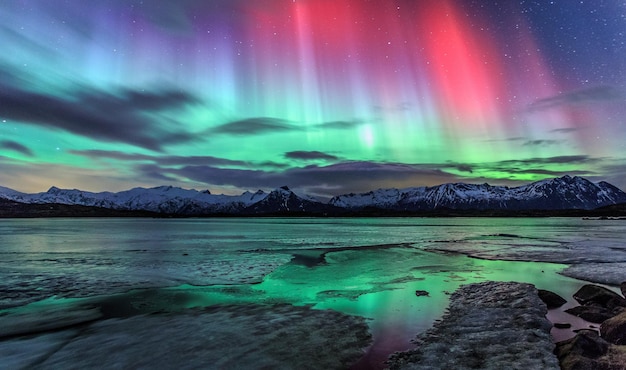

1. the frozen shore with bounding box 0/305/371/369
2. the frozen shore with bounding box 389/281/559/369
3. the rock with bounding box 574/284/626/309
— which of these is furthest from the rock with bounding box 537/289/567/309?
the frozen shore with bounding box 0/305/371/369

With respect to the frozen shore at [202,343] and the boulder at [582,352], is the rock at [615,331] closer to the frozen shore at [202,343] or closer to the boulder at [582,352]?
the boulder at [582,352]

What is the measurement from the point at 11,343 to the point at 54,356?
2203 millimetres

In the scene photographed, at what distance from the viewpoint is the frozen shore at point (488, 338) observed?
916 cm

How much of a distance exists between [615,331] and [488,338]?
329 cm

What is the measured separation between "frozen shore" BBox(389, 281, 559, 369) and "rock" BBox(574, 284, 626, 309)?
1.82m

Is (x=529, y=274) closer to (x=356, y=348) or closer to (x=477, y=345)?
(x=477, y=345)

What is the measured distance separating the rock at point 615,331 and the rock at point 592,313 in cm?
214

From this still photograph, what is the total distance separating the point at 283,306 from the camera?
50.8 feet

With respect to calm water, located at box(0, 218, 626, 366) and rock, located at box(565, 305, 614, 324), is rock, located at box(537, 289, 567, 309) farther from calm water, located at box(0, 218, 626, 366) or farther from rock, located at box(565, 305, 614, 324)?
calm water, located at box(0, 218, 626, 366)

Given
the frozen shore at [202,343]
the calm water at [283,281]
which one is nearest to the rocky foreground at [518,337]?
the calm water at [283,281]

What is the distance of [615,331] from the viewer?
10320 millimetres

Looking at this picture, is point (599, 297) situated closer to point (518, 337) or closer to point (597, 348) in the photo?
point (518, 337)

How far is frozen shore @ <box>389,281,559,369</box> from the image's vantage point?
9.16 meters

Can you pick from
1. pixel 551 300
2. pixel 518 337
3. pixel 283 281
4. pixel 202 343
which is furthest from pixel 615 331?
pixel 283 281
